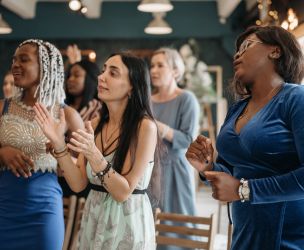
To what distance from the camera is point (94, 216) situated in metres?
2.18

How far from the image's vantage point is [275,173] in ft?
5.32

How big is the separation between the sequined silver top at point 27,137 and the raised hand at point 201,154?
906 millimetres

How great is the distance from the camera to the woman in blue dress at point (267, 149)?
1570mm

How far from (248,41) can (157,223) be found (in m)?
1.42

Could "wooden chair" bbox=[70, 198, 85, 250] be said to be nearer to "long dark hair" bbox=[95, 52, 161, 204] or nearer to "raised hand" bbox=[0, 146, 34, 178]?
"raised hand" bbox=[0, 146, 34, 178]

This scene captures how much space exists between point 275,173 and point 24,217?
1285 millimetres

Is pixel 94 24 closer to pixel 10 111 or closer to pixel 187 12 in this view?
pixel 187 12

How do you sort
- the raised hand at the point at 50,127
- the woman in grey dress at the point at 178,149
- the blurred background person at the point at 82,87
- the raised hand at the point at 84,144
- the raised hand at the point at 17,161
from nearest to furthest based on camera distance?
the raised hand at the point at 84,144
the raised hand at the point at 50,127
the raised hand at the point at 17,161
the woman in grey dress at the point at 178,149
the blurred background person at the point at 82,87

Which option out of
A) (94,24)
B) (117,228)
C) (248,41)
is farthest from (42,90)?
(94,24)

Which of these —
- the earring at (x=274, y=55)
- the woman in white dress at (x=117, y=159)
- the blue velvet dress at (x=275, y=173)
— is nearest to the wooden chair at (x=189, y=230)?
the woman in white dress at (x=117, y=159)

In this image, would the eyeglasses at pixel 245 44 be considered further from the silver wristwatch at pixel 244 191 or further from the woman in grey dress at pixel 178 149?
the woman in grey dress at pixel 178 149

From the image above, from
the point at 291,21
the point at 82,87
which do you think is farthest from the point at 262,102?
the point at 291,21

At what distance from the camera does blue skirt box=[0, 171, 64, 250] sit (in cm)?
250

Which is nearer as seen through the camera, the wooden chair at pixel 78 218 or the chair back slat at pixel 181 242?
the chair back slat at pixel 181 242
